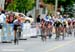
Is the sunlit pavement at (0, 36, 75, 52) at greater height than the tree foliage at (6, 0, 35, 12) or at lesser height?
greater

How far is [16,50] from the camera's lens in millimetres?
21719

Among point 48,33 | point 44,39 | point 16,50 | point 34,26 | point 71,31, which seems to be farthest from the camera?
point 71,31

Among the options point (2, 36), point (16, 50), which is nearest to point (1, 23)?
point (2, 36)

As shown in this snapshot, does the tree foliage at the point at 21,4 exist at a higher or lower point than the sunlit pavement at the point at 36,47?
lower

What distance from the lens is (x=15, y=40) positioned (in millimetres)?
26234

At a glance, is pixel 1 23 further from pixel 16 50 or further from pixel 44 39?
pixel 16 50

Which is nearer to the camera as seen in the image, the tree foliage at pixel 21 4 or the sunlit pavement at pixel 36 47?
the sunlit pavement at pixel 36 47

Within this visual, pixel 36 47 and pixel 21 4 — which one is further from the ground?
pixel 36 47

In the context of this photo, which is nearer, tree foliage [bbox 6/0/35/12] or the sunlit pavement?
the sunlit pavement

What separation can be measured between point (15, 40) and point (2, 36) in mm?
1412

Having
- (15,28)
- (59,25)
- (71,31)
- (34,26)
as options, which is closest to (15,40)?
(15,28)

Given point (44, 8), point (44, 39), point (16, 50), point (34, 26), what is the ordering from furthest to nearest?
point (44, 8) → point (34, 26) → point (44, 39) → point (16, 50)

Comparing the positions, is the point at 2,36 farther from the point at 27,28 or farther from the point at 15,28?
the point at 27,28

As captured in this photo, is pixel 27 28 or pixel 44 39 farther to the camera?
pixel 27 28
